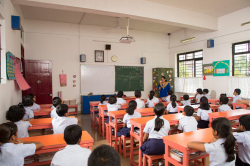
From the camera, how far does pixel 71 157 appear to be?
51.4 inches

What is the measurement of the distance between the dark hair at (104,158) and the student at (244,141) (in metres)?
1.47

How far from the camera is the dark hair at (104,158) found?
0.80 meters

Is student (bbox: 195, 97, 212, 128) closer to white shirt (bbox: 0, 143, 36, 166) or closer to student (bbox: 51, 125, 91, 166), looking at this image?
student (bbox: 51, 125, 91, 166)

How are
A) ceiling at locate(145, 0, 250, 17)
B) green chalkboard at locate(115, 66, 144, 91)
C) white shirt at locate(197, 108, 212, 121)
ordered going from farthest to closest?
green chalkboard at locate(115, 66, 144, 91)
ceiling at locate(145, 0, 250, 17)
white shirt at locate(197, 108, 212, 121)

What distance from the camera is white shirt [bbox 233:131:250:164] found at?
1.67 m

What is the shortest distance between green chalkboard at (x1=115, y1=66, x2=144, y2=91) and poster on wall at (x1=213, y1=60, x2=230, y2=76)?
3.02m

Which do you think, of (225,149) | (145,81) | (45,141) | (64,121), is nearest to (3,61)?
(64,121)

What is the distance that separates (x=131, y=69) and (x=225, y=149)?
20.5 feet

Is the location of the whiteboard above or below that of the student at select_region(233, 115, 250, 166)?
above

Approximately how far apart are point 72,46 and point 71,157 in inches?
232

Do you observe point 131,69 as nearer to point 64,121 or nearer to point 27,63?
point 27,63

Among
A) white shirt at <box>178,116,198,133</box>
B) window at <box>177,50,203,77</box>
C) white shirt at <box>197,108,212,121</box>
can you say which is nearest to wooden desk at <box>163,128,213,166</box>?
white shirt at <box>178,116,198,133</box>

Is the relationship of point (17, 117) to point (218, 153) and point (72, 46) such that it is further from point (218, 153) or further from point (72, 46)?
point (72, 46)

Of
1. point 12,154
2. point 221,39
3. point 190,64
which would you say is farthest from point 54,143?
point 190,64
